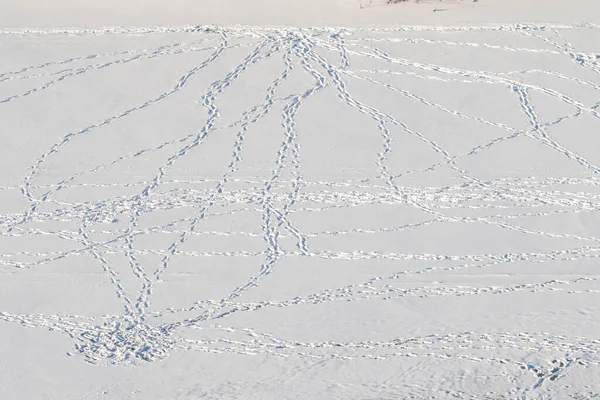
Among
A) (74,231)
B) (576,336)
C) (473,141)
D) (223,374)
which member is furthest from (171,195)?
(576,336)

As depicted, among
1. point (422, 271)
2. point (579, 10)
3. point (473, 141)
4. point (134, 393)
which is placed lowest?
point (134, 393)

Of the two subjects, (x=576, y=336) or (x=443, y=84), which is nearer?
(x=576, y=336)

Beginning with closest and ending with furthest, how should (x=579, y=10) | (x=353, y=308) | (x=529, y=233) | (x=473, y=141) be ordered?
(x=353, y=308) → (x=529, y=233) → (x=473, y=141) → (x=579, y=10)

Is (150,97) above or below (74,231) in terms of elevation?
above

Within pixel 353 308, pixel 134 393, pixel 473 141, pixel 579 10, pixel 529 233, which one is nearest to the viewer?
pixel 134 393

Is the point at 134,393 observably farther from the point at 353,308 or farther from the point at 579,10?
the point at 579,10

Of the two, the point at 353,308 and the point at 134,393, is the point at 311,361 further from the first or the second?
the point at 134,393
